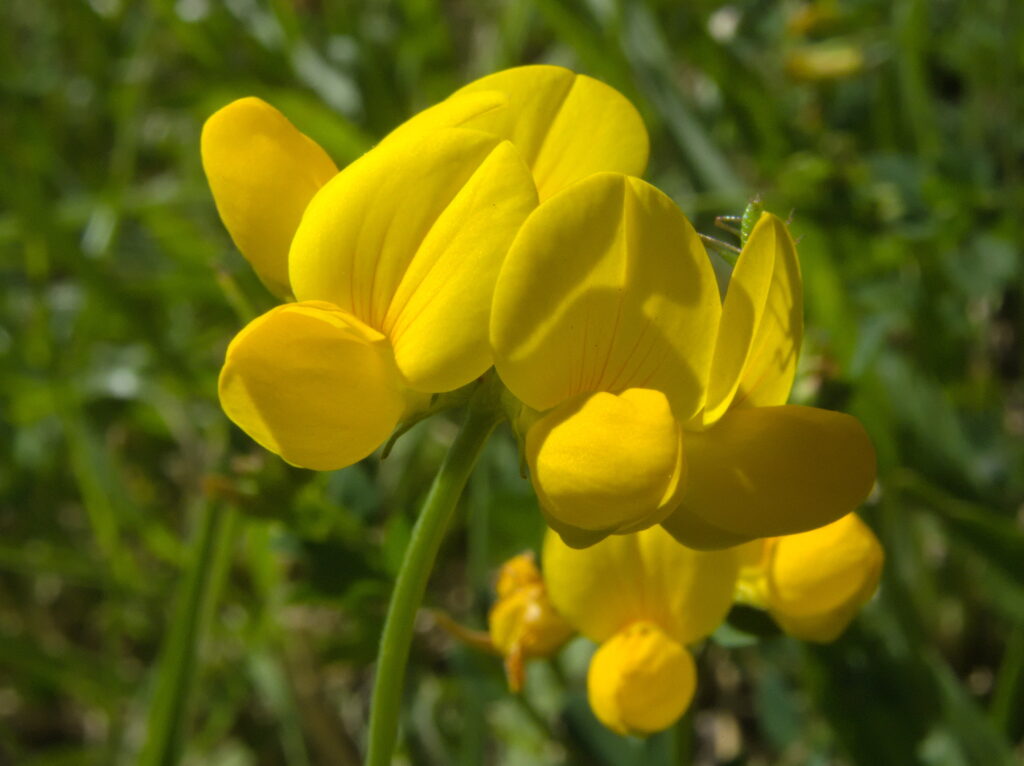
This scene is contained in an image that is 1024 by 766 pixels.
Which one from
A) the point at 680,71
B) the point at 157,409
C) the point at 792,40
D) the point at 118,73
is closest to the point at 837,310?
the point at 792,40

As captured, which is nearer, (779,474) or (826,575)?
(779,474)

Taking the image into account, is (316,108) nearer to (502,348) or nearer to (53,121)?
(53,121)

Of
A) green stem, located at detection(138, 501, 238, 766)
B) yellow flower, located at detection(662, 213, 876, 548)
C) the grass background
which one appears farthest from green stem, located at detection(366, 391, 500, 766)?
green stem, located at detection(138, 501, 238, 766)

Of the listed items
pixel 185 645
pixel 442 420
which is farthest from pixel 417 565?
pixel 442 420

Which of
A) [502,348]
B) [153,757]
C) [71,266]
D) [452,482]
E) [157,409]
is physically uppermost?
[502,348]

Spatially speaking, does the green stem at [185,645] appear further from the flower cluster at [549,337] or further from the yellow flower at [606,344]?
the yellow flower at [606,344]

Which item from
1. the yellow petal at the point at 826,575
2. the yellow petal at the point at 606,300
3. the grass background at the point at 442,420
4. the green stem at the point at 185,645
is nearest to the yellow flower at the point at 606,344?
the yellow petal at the point at 606,300

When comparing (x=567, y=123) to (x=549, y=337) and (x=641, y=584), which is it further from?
(x=641, y=584)
